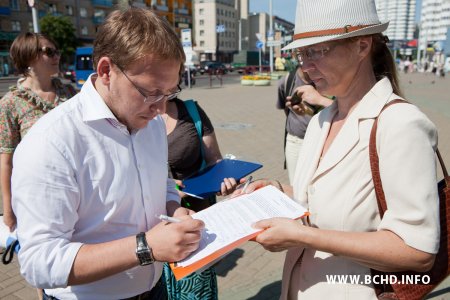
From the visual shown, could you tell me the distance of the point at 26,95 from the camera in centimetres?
297

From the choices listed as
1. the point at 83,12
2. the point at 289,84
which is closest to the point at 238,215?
the point at 289,84

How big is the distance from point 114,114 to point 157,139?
1.12 feet

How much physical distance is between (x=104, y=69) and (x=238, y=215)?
82 centimetres

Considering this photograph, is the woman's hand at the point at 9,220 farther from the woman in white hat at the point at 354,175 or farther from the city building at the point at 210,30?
the city building at the point at 210,30

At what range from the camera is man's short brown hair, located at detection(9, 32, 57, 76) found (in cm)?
309

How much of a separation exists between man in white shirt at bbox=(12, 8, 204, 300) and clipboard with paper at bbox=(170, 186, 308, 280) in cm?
6

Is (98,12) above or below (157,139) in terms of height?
above

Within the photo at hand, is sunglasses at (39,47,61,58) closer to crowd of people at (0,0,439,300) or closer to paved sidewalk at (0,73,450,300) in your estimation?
crowd of people at (0,0,439,300)

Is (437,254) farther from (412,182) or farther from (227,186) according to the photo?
(227,186)

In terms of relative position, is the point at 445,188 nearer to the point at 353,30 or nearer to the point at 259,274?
the point at 353,30

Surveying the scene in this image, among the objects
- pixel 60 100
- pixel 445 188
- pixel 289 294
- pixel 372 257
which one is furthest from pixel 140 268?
pixel 60 100

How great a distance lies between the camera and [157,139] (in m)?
1.77

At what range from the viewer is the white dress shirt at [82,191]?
1.22 m

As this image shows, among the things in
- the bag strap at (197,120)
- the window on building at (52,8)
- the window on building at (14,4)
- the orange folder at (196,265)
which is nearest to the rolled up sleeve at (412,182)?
the orange folder at (196,265)
